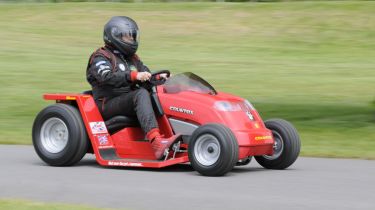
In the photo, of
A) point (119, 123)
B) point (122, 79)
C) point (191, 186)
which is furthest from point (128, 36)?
point (191, 186)

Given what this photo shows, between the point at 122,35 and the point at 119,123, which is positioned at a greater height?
the point at 122,35

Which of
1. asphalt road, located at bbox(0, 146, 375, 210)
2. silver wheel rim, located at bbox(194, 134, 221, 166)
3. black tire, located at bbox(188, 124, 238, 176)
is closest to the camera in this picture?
asphalt road, located at bbox(0, 146, 375, 210)

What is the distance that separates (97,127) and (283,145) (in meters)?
1.92

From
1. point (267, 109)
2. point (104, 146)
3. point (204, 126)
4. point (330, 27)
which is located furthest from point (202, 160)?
point (330, 27)

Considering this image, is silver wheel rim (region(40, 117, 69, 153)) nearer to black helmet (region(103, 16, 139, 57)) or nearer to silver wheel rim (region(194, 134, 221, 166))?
black helmet (region(103, 16, 139, 57))

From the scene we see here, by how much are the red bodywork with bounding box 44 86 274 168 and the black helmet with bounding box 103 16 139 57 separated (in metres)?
0.57

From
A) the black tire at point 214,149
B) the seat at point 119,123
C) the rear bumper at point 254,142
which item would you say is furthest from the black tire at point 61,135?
the rear bumper at point 254,142

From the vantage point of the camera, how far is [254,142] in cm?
952

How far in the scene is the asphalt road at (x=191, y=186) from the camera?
25.5 ft

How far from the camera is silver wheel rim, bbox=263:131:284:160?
10.0 m

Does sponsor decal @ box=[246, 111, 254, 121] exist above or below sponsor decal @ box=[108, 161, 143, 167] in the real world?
above

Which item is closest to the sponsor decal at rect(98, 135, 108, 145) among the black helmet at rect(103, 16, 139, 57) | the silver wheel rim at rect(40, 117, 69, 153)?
→ the silver wheel rim at rect(40, 117, 69, 153)

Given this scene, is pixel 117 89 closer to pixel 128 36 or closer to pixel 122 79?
pixel 122 79

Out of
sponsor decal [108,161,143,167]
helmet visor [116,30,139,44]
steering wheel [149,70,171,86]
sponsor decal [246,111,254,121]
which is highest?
helmet visor [116,30,139,44]
